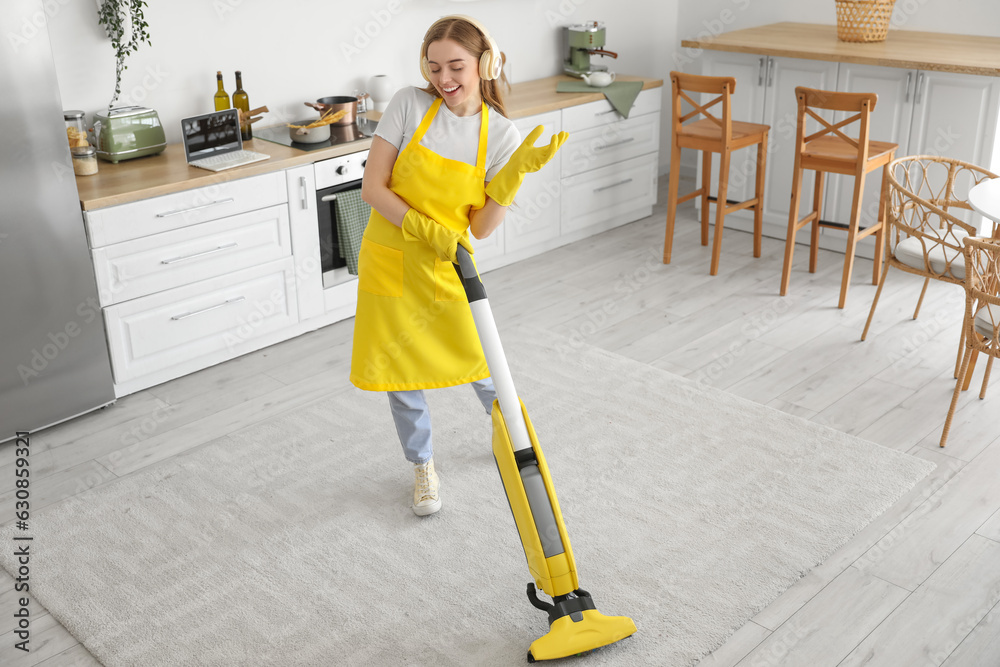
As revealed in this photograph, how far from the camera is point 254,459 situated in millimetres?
2984

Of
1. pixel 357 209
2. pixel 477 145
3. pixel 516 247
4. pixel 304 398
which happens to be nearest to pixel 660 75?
pixel 516 247

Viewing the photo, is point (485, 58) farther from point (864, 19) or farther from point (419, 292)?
point (864, 19)

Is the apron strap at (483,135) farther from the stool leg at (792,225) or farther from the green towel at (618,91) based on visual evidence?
the green towel at (618,91)

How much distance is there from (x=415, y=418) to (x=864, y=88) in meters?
3.01

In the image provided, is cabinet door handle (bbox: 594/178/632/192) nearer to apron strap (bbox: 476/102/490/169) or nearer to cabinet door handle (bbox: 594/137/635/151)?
cabinet door handle (bbox: 594/137/635/151)

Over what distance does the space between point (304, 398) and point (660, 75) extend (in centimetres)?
358

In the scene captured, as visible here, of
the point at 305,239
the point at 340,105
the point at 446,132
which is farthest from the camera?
the point at 340,105

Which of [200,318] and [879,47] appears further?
Answer: [879,47]

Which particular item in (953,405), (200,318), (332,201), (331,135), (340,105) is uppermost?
(340,105)

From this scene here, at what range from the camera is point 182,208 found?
3.28 m

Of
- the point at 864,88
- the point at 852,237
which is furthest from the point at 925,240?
the point at 864,88

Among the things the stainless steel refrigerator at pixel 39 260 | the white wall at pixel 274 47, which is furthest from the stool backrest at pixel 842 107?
the stainless steel refrigerator at pixel 39 260

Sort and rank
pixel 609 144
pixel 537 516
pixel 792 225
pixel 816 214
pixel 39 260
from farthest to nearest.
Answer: pixel 609 144, pixel 816 214, pixel 792 225, pixel 39 260, pixel 537 516

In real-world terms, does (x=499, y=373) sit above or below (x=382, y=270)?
below
